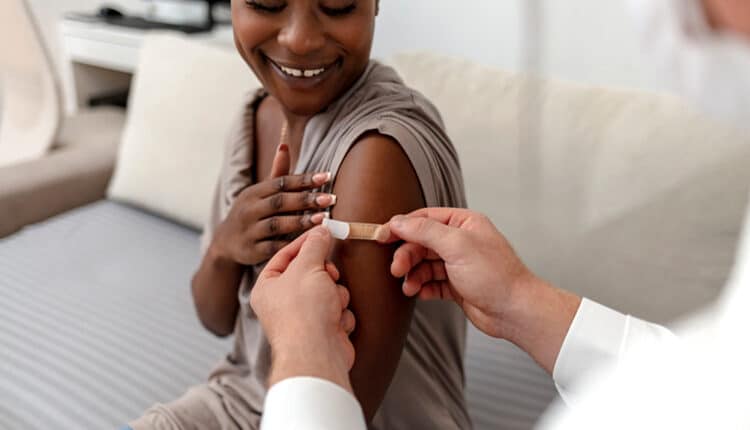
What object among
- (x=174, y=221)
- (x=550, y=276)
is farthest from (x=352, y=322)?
(x=174, y=221)

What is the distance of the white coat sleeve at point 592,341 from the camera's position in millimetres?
801

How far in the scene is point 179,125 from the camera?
1.86m

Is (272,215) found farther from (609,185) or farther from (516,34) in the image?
(516,34)

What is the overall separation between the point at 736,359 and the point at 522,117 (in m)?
0.98

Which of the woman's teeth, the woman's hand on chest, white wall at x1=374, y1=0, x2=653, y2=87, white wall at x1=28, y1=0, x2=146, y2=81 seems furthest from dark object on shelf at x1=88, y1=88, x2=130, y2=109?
the woman's teeth

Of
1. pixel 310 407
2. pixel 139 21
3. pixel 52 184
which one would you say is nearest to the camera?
pixel 310 407

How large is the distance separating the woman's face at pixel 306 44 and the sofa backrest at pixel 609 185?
537mm

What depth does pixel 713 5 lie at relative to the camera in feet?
1.38

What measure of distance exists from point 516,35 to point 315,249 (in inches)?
36.5

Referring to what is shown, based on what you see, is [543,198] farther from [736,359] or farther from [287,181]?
[736,359]

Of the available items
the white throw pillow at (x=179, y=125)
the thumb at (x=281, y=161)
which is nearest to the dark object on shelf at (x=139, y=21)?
the white throw pillow at (x=179, y=125)

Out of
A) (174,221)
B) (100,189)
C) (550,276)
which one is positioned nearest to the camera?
(550,276)

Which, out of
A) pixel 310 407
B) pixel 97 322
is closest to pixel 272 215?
pixel 310 407

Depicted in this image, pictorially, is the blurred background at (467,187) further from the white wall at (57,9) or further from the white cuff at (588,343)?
the white wall at (57,9)
